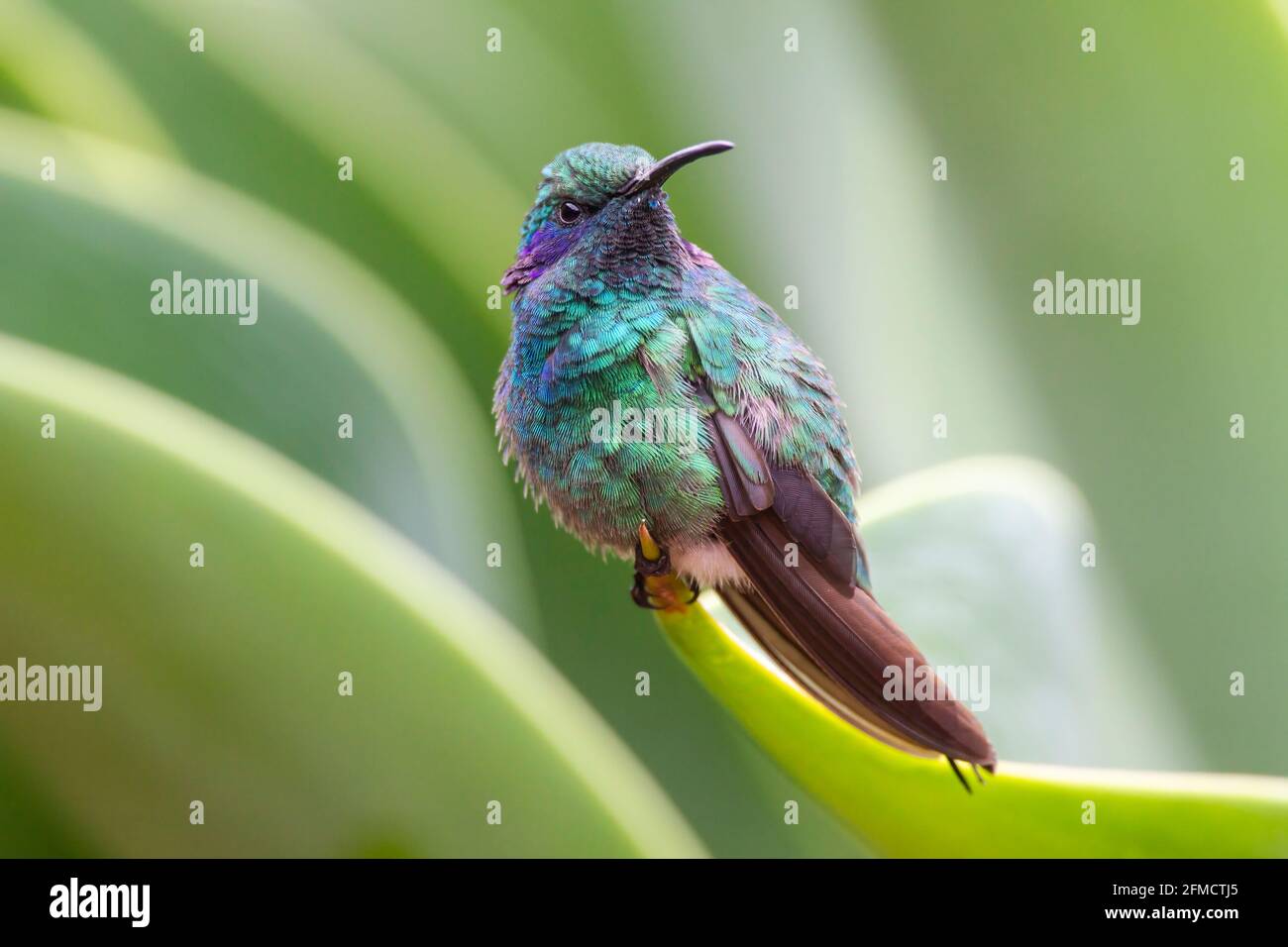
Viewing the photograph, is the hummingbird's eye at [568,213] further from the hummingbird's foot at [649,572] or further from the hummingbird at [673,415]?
the hummingbird's foot at [649,572]

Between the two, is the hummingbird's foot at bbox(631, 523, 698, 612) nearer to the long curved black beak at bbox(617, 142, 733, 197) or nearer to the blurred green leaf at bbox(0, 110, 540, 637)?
the blurred green leaf at bbox(0, 110, 540, 637)

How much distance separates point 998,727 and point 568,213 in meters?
0.88

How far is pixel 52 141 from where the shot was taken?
52.7 inches

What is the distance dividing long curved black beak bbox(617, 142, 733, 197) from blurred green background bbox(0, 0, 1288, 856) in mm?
97

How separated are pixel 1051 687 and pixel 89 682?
98cm

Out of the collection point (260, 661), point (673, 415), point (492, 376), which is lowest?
point (260, 661)

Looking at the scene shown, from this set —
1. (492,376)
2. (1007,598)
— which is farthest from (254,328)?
(1007,598)

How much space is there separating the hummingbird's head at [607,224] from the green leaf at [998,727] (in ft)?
1.51

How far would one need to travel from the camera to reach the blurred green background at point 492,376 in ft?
2.98

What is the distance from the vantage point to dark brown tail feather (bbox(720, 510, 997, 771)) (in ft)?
3.50

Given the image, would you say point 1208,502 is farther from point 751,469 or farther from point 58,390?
point 58,390

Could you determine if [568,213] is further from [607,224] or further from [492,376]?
[492,376]

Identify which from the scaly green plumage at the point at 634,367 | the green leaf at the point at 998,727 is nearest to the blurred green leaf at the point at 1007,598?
the green leaf at the point at 998,727

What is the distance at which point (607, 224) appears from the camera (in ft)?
4.69
